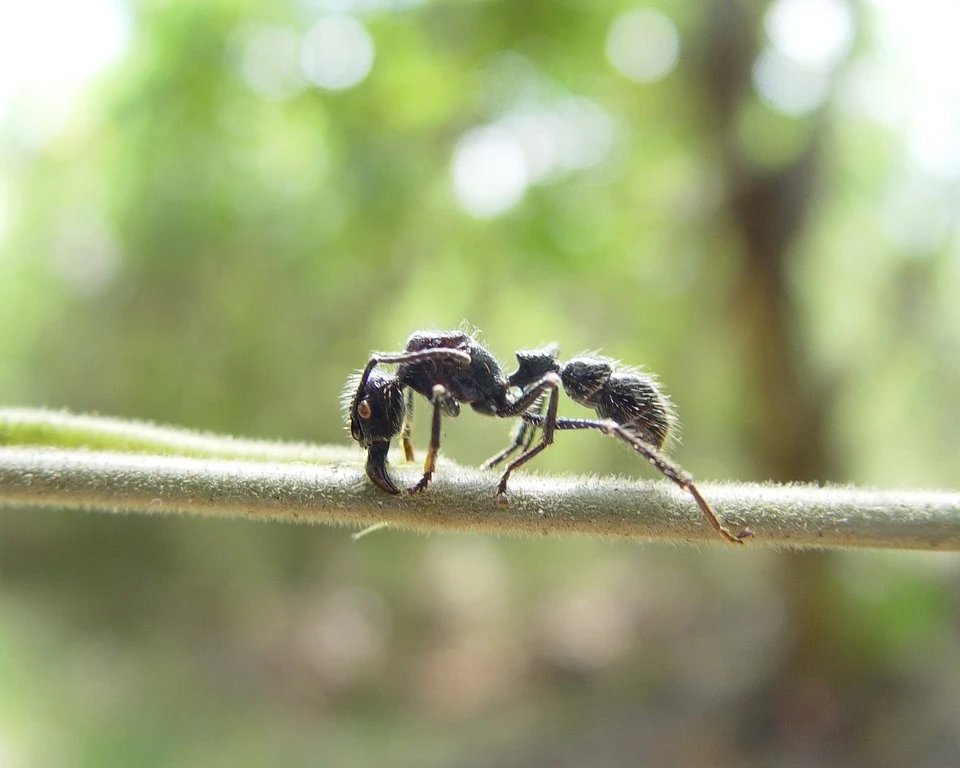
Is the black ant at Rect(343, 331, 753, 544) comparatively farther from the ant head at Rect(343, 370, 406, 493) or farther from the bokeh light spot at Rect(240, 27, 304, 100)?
the bokeh light spot at Rect(240, 27, 304, 100)

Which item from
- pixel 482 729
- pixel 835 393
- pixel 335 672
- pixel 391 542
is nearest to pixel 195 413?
pixel 391 542

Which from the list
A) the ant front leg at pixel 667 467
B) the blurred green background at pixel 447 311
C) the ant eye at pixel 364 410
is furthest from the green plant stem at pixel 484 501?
the blurred green background at pixel 447 311

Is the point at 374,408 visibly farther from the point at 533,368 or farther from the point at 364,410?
the point at 533,368

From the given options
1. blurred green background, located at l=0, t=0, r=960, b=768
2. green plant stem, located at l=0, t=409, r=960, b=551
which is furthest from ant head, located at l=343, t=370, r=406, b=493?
blurred green background, located at l=0, t=0, r=960, b=768

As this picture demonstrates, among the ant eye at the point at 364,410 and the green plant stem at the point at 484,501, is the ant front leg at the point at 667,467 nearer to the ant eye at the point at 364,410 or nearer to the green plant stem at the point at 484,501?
the green plant stem at the point at 484,501

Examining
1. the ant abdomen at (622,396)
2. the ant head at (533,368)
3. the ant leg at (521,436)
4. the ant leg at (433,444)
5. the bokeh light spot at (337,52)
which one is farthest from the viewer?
the bokeh light spot at (337,52)

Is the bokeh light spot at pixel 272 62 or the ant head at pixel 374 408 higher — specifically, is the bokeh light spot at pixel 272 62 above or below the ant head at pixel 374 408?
above

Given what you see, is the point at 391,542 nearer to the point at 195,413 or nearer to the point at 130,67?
the point at 195,413

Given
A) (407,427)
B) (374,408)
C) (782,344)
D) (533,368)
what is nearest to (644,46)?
(782,344)
